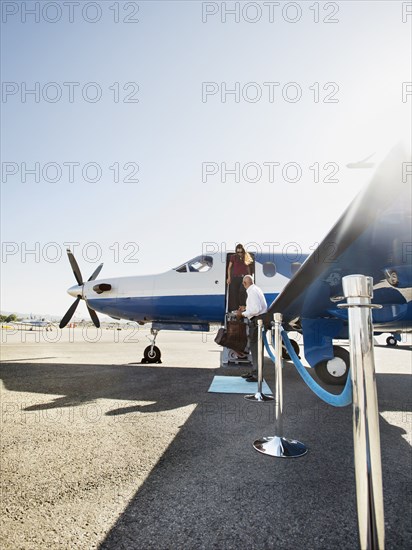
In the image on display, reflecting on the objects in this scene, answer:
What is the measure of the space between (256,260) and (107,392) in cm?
562

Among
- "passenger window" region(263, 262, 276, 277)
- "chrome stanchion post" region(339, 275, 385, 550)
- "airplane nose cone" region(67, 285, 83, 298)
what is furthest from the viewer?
"airplane nose cone" region(67, 285, 83, 298)

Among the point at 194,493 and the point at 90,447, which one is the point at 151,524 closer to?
the point at 194,493

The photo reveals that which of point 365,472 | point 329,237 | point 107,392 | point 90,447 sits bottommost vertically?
point 107,392

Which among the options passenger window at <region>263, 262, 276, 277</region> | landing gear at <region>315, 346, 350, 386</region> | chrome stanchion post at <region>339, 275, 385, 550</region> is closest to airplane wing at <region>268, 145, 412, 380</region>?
landing gear at <region>315, 346, 350, 386</region>

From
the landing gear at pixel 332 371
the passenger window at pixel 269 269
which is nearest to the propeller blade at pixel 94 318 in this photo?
the passenger window at pixel 269 269

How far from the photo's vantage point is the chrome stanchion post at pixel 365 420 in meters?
1.24

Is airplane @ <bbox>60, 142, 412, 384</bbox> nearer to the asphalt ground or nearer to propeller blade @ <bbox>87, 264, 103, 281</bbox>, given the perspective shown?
propeller blade @ <bbox>87, 264, 103, 281</bbox>

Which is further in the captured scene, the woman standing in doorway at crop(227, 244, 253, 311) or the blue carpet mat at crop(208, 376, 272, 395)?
the woman standing in doorway at crop(227, 244, 253, 311)

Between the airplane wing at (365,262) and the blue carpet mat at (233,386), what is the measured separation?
1308 millimetres

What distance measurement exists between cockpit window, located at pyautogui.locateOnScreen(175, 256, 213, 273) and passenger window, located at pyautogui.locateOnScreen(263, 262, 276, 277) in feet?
5.32

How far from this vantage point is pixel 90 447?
10.2 feet

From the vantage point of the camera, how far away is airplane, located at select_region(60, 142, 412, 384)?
3.13m

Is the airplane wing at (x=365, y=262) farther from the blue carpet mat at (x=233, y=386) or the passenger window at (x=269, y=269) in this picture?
the passenger window at (x=269, y=269)

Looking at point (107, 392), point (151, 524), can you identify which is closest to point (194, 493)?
point (151, 524)
